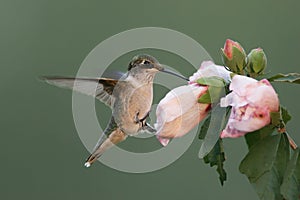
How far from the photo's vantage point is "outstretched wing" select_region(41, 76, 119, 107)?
1.11 metres

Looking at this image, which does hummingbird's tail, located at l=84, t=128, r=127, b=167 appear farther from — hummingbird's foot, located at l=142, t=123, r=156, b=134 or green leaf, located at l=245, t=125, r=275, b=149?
green leaf, located at l=245, t=125, r=275, b=149

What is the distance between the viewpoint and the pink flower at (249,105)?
92cm

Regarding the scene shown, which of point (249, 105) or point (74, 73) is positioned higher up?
point (74, 73)

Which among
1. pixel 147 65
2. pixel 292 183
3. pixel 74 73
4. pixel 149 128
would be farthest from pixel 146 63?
pixel 74 73

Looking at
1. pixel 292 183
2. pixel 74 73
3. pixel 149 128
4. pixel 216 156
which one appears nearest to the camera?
pixel 292 183

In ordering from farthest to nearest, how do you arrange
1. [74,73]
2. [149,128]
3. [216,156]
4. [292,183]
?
[74,73] → [149,128] → [216,156] → [292,183]

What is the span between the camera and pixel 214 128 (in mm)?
986

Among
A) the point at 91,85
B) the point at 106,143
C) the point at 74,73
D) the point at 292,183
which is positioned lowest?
the point at 292,183

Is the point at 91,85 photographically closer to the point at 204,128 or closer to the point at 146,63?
the point at 146,63

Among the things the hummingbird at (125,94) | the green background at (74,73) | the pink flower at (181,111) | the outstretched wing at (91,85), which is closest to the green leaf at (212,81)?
the pink flower at (181,111)

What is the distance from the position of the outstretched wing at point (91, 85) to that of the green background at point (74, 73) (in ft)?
4.38

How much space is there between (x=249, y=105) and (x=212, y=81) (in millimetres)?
77

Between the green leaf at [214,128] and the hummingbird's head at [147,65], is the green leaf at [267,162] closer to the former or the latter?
the green leaf at [214,128]

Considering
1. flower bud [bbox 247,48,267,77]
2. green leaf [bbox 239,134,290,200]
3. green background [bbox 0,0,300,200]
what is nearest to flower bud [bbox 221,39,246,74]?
flower bud [bbox 247,48,267,77]
